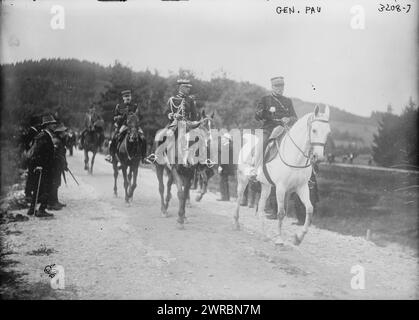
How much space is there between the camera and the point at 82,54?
827 centimetres

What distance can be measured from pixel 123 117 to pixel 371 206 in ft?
33.3

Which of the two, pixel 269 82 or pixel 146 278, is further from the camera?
pixel 269 82

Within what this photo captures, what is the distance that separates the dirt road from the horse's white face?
1.93m

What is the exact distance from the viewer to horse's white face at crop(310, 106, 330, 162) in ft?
22.6

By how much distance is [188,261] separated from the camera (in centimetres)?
668

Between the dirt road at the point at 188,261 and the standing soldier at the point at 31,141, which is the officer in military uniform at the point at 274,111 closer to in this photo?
the dirt road at the point at 188,261

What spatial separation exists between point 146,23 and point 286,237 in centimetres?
547

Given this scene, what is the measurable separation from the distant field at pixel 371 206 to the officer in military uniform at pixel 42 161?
775 cm

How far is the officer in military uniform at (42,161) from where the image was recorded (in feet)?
29.6

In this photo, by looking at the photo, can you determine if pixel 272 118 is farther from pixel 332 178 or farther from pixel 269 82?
pixel 332 178

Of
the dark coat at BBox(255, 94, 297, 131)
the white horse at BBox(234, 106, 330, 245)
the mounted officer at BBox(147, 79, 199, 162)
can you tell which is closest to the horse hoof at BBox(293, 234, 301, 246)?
the white horse at BBox(234, 106, 330, 245)

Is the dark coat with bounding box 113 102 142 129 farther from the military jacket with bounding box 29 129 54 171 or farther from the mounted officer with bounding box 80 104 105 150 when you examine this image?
the mounted officer with bounding box 80 104 105 150

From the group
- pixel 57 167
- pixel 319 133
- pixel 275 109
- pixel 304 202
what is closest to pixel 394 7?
pixel 319 133
